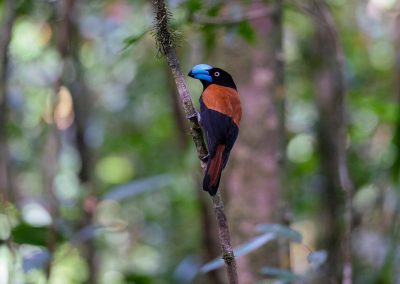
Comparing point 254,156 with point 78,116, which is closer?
point 254,156

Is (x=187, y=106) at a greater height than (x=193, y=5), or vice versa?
(x=193, y=5)

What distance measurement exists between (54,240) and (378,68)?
3861 mm

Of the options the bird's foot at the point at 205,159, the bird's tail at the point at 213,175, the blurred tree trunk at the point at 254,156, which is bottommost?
the bird's tail at the point at 213,175

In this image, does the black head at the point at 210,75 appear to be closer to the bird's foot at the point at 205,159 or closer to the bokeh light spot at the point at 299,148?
the bird's foot at the point at 205,159

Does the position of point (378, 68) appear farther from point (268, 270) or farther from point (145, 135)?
point (268, 270)

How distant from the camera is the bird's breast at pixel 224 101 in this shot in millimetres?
1670

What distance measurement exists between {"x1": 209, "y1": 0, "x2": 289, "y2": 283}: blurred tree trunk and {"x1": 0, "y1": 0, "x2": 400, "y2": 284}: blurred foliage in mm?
1108

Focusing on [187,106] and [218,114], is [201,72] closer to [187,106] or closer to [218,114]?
[218,114]

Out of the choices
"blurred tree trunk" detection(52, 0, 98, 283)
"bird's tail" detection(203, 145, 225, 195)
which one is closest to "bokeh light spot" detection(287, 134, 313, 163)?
"blurred tree trunk" detection(52, 0, 98, 283)

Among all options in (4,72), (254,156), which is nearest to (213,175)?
(4,72)

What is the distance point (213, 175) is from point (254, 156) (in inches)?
76.3

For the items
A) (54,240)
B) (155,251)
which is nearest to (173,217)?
A: (155,251)

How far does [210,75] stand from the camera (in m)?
1.74

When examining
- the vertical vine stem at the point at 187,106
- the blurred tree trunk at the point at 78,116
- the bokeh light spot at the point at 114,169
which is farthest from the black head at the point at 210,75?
the bokeh light spot at the point at 114,169
